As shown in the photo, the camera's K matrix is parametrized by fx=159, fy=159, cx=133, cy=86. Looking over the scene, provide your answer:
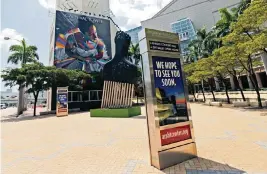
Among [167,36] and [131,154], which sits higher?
[167,36]

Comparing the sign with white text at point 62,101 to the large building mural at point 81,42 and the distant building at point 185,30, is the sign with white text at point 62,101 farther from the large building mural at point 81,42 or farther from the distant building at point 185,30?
the distant building at point 185,30

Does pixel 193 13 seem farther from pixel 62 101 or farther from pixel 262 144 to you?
pixel 262 144

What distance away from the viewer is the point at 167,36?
486 cm

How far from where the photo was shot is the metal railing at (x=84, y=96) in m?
30.0

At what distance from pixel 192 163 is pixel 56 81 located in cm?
2359

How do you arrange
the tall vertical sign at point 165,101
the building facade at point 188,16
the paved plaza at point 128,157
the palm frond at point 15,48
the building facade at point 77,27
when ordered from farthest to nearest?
the building facade at point 188,16
the building facade at point 77,27
the palm frond at point 15,48
the tall vertical sign at point 165,101
the paved plaza at point 128,157

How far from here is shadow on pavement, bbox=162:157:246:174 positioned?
12.0 ft

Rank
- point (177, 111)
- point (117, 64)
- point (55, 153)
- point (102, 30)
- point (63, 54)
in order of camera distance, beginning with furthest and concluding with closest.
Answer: point (102, 30) < point (63, 54) < point (117, 64) < point (55, 153) < point (177, 111)

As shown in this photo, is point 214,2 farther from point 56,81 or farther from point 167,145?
point 167,145

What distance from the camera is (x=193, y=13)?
58.2 metres

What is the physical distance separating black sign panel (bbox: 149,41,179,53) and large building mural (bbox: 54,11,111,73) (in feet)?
99.4

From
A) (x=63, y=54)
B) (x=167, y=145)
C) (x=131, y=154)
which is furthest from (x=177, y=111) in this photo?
(x=63, y=54)

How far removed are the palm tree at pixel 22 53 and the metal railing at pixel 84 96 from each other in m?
9.85

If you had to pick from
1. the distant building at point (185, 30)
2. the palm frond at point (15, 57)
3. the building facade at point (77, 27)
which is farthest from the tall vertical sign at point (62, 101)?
the distant building at point (185, 30)
